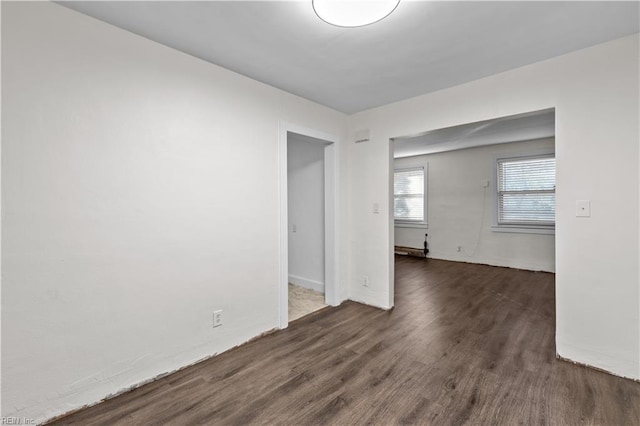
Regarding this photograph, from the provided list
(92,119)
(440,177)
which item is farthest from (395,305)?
(440,177)

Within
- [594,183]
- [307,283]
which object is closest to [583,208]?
[594,183]

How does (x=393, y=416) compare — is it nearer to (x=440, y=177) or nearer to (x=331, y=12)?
(x=331, y=12)

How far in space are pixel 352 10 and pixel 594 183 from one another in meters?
→ 2.19

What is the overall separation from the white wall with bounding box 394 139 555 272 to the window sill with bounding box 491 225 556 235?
0.20ft

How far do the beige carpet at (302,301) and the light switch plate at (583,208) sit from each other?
269 centimetres

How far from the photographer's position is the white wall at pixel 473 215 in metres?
5.37

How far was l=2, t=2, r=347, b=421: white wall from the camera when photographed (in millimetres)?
1614

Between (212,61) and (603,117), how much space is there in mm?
3082

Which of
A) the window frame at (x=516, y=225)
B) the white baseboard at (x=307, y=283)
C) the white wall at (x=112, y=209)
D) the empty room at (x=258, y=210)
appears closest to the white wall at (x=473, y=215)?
the window frame at (x=516, y=225)

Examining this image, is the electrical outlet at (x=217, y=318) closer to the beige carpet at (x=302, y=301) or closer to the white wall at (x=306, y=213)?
the beige carpet at (x=302, y=301)

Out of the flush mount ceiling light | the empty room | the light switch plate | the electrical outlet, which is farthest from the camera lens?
the electrical outlet

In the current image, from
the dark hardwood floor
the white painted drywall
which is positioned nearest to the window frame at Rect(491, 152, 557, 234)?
the dark hardwood floor

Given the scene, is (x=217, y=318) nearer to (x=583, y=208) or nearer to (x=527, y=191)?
(x=583, y=208)

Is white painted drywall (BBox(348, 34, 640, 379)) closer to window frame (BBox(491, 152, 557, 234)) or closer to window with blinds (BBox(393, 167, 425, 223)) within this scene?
window frame (BBox(491, 152, 557, 234))
